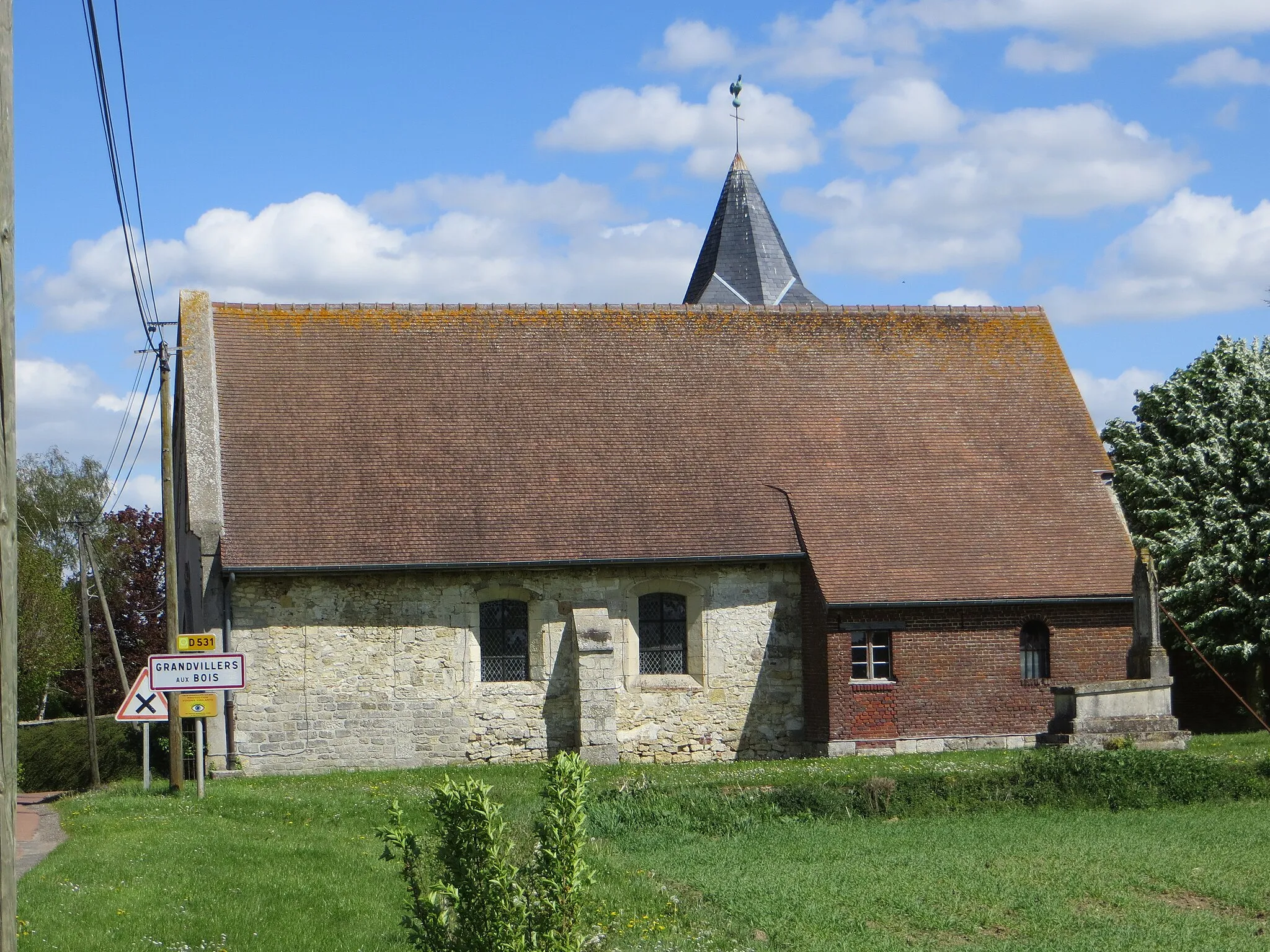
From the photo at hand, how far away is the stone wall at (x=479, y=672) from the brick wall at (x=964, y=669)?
1.19 meters

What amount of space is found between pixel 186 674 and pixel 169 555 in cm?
279

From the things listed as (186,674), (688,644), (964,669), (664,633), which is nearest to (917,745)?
(964,669)

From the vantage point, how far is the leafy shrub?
713cm

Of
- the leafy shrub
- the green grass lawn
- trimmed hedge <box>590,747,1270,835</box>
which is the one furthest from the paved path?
the leafy shrub

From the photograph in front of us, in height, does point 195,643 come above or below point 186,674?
above

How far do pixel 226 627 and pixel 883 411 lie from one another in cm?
1317

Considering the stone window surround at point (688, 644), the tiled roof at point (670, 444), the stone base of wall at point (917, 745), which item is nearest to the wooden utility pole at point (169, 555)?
the tiled roof at point (670, 444)

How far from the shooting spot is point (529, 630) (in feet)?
79.1

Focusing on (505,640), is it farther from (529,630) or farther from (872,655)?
(872,655)

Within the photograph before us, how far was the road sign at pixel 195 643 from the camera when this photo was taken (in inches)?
746

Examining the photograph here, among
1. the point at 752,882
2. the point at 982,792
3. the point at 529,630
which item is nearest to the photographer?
the point at 752,882

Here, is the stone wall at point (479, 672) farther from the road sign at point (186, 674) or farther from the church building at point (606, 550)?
the road sign at point (186, 674)

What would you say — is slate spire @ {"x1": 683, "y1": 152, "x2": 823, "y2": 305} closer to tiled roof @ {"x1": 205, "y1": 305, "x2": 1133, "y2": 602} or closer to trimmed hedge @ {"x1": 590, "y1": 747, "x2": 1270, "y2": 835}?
tiled roof @ {"x1": 205, "y1": 305, "x2": 1133, "y2": 602}

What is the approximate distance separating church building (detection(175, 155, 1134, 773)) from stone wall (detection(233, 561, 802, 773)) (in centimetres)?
4
